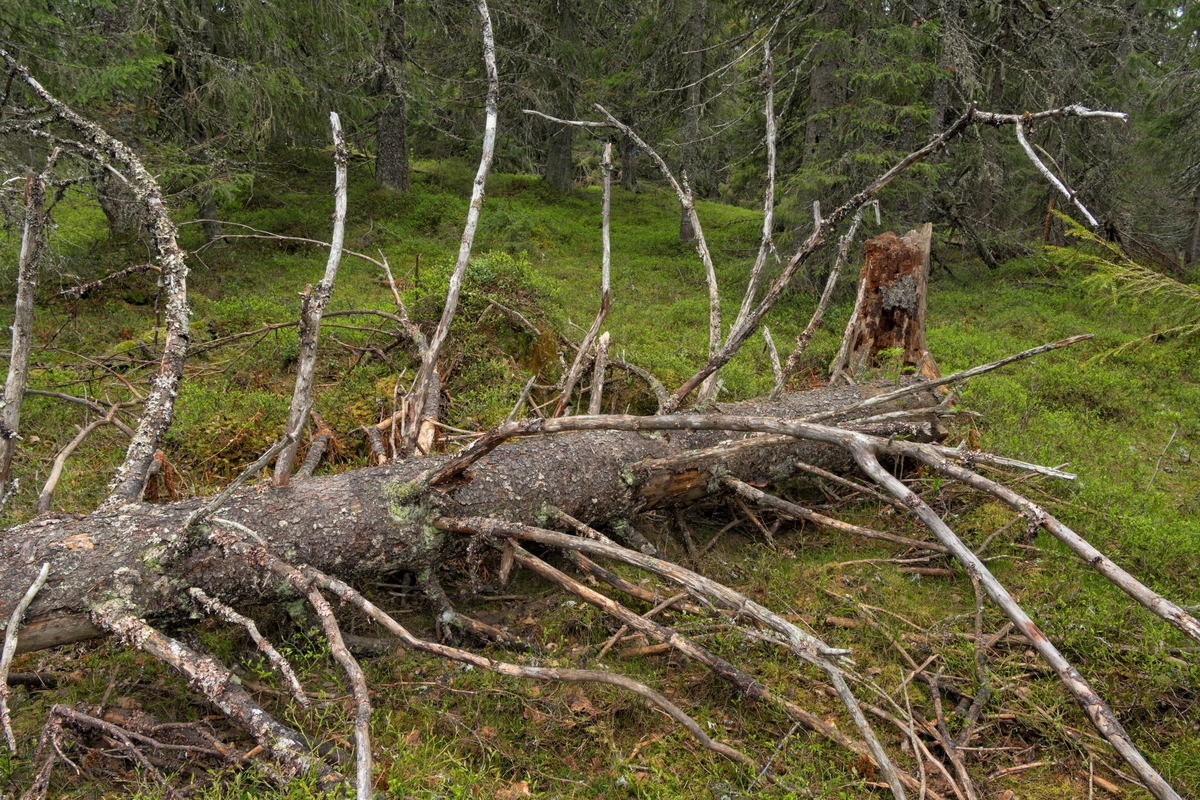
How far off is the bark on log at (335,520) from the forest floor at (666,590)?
41 cm

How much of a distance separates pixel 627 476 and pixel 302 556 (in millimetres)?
1600

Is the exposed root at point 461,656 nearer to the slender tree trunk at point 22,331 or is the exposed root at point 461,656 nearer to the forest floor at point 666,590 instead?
the forest floor at point 666,590

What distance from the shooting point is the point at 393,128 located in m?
14.9

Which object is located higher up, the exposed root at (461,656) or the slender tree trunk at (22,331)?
the slender tree trunk at (22,331)

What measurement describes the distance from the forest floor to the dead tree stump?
869 millimetres

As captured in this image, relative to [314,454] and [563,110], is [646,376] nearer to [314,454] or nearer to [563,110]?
[314,454]

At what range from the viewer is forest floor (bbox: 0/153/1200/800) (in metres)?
2.47

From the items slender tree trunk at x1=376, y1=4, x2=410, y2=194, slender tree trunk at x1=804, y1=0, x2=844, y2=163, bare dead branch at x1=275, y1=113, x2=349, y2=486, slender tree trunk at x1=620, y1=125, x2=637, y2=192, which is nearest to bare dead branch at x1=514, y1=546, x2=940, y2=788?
bare dead branch at x1=275, y1=113, x2=349, y2=486

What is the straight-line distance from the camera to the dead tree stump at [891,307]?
18.4 feet

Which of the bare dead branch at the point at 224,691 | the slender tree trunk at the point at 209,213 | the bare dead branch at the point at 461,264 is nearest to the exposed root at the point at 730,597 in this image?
the bare dead branch at the point at 461,264

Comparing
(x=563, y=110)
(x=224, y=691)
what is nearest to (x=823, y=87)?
(x=563, y=110)

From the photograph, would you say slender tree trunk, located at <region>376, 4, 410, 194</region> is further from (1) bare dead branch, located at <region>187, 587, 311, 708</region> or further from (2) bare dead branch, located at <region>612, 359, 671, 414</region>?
(1) bare dead branch, located at <region>187, 587, 311, 708</region>

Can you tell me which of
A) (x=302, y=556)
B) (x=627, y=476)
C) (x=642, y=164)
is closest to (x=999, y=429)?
(x=627, y=476)

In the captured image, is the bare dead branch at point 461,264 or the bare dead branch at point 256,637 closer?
the bare dead branch at point 256,637
